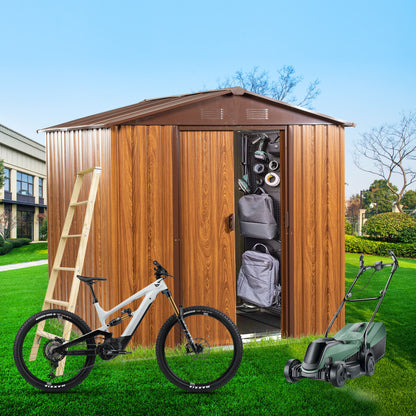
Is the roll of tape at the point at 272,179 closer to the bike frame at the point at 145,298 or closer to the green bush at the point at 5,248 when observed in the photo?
the bike frame at the point at 145,298

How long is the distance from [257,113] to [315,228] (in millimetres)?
1414

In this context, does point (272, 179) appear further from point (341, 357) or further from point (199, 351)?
point (341, 357)

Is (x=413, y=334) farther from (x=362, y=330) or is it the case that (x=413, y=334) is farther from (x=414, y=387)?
(x=362, y=330)

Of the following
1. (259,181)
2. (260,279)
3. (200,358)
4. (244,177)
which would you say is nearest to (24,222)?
(244,177)

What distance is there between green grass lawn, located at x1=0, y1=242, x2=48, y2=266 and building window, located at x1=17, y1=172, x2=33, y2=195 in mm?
10404

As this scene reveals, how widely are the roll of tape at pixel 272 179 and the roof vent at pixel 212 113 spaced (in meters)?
1.74

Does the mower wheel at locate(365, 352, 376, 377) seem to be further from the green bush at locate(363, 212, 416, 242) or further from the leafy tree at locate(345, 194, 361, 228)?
the leafy tree at locate(345, 194, 361, 228)

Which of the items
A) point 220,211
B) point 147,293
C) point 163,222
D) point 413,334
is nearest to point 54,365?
point 147,293

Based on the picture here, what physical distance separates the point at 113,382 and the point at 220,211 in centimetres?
197

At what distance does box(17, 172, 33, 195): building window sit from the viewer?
29.5 meters

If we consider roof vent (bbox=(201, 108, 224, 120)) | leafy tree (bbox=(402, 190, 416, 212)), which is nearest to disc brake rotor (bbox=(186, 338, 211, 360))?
roof vent (bbox=(201, 108, 224, 120))

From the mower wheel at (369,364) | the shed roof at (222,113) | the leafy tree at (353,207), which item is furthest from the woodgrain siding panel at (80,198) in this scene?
the leafy tree at (353,207)

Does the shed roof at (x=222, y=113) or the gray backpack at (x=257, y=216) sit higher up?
the shed roof at (x=222, y=113)

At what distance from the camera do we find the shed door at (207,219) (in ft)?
15.3
